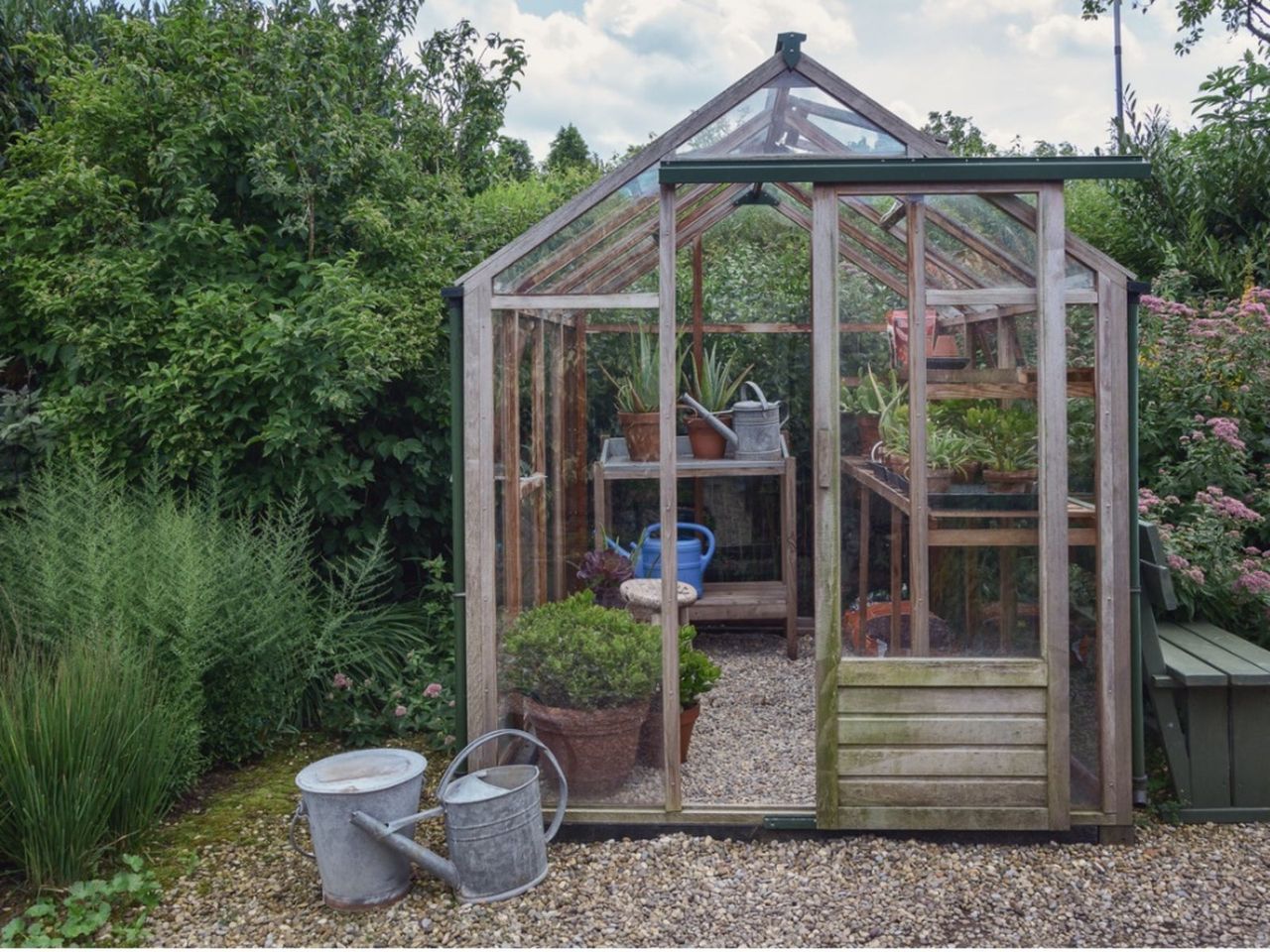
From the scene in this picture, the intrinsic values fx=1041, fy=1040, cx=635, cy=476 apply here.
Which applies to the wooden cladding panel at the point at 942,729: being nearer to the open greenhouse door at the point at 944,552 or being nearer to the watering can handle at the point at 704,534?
the open greenhouse door at the point at 944,552

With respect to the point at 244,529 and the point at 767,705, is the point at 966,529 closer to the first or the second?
the point at 767,705

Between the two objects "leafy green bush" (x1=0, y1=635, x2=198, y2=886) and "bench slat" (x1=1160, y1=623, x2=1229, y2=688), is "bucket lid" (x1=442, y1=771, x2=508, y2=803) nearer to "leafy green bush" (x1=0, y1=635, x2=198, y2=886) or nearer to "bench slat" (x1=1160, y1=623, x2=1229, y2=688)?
"leafy green bush" (x1=0, y1=635, x2=198, y2=886)

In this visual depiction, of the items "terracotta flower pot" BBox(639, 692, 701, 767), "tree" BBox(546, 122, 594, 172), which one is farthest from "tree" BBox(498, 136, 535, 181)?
"terracotta flower pot" BBox(639, 692, 701, 767)

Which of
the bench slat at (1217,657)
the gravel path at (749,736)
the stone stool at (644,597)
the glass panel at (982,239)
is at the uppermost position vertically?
the glass panel at (982,239)

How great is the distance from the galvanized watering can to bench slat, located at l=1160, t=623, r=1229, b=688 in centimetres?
215

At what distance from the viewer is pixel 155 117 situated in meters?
5.18

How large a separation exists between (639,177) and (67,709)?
8.15 feet

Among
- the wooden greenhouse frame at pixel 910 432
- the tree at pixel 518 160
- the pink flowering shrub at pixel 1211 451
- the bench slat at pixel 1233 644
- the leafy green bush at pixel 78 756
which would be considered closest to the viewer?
the leafy green bush at pixel 78 756

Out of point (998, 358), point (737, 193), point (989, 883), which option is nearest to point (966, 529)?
point (998, 358)

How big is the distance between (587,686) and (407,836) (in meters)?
0.74

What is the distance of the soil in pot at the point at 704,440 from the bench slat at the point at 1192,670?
2440 mm

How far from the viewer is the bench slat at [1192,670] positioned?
3.54 m

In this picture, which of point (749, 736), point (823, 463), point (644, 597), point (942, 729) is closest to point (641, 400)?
point (644, 597)

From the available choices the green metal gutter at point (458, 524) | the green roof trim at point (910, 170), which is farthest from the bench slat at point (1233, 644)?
the green metal gutter at point (458, 524)
